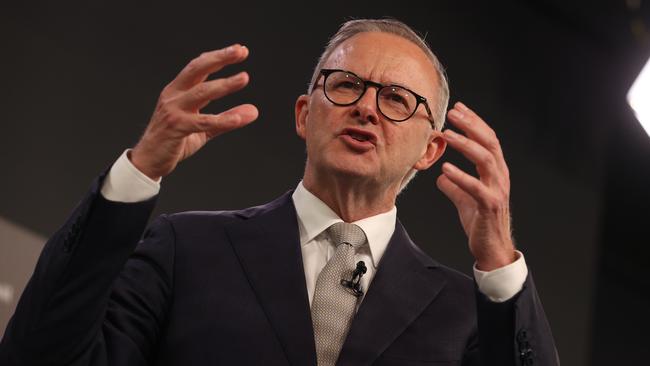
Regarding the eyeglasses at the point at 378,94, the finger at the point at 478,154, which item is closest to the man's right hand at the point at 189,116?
the finger at the point at 478,154

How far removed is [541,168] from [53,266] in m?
3.40

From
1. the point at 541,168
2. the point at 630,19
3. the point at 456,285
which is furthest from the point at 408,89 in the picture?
the point at 630,19

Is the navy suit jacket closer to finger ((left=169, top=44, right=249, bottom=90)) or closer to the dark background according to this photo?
finger ((left=169, top=44, right=249, bottom=90))

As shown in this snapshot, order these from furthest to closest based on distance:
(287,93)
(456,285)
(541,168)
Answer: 1. (541,168)
2. (287,93)
3. (456,285)

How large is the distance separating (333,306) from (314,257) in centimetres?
16

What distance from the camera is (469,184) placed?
6.08ft

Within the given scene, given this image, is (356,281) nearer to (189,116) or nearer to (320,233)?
(320,233)

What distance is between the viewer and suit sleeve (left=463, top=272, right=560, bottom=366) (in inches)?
74.2

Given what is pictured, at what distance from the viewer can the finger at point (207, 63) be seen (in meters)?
1.76

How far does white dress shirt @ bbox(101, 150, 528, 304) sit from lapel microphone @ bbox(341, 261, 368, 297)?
29 mm

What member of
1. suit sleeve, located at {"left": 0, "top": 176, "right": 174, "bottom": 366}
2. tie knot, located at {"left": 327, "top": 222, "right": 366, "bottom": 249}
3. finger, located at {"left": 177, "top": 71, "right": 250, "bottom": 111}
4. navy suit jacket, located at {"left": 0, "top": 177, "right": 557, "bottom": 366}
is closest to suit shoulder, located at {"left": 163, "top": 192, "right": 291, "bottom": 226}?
navy suit jacket, located at {"left": 0, "top": 177, "right": 557, "bottom": 366}

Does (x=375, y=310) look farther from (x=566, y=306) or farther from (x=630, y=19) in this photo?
(x=630, y=19)

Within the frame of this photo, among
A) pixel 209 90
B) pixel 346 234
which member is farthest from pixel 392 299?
pixel 209 90

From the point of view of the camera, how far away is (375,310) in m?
2.10
